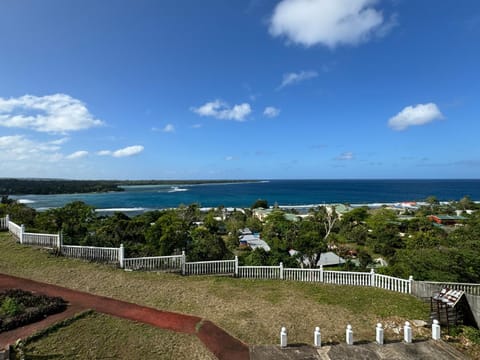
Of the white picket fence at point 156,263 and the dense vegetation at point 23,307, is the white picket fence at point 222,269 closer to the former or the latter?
the white picket fence at point 156,263

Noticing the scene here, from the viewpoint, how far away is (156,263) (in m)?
10.5

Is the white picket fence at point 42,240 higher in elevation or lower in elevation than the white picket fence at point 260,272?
higher

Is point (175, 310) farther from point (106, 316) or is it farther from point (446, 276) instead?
point (446, 276)

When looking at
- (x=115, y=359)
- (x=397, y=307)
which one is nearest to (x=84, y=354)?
(x=115, y=359)

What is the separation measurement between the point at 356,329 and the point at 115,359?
18.3ft

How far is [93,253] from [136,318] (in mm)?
5216

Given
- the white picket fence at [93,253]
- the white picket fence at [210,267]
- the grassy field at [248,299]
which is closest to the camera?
the grassy field at [248,299]

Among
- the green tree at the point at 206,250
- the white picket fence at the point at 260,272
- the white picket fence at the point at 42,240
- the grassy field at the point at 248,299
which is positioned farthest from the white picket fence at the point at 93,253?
the white picket fence at the point at 260,272

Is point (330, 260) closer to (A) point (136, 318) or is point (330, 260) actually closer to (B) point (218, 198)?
(A) point (136, 318)

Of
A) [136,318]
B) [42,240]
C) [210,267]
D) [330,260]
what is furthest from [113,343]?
[330,260]

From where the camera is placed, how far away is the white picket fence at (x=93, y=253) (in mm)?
10648

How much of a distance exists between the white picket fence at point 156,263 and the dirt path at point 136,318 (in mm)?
2310

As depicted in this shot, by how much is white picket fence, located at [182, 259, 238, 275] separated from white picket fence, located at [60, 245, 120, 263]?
2891mm

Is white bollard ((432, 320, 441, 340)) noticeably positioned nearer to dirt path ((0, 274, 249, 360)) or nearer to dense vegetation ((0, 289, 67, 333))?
dirt path ((0, 274, 249, 360))
